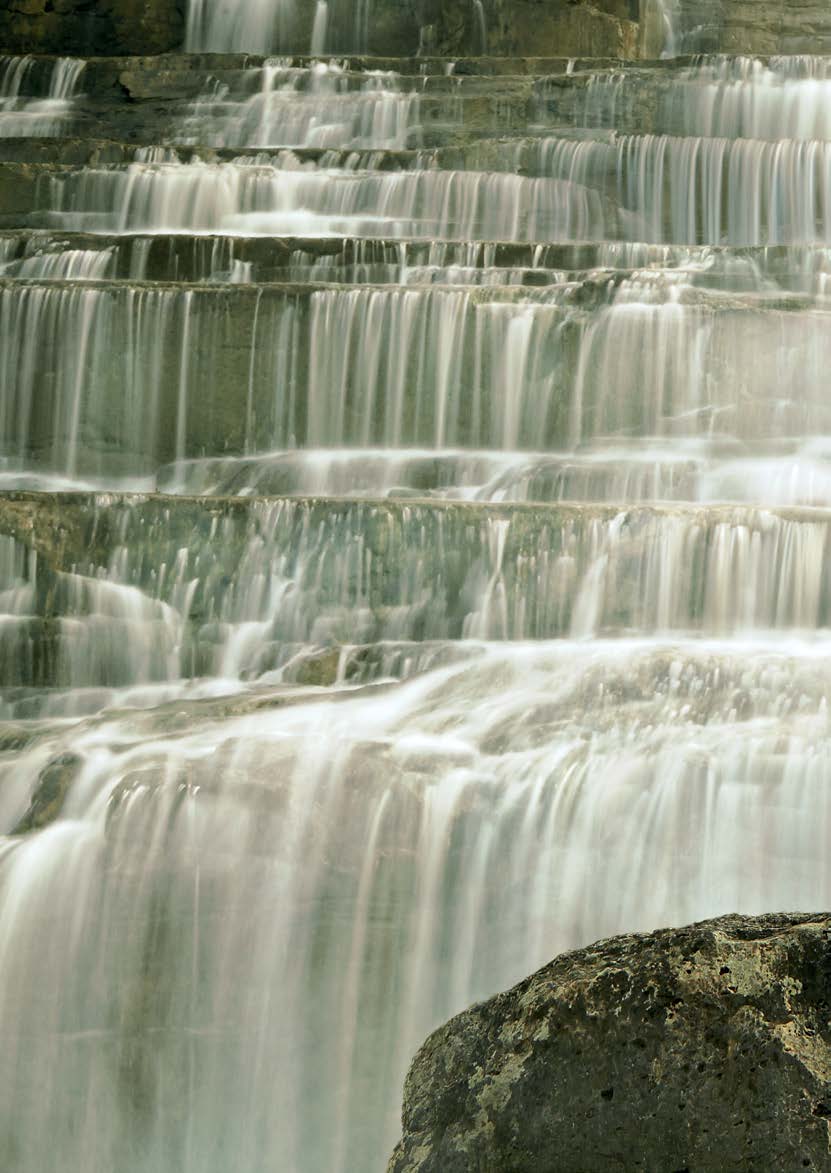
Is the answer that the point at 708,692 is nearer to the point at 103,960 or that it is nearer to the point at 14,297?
the point at 103,960

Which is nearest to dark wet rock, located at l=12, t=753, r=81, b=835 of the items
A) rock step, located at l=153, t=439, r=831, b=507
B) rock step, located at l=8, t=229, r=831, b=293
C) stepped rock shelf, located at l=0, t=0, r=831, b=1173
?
stepped rock shelf, located at l=0, t=0, r=831, b=1173

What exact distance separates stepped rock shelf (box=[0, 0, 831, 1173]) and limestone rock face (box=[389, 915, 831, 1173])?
0.27ft

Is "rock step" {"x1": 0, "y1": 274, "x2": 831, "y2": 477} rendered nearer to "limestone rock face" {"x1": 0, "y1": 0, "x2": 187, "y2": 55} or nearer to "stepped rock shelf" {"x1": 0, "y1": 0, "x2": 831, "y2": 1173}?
"stepped rock shelf" {"x1": 0, "y1": 0, "x2": 831, "y2": 1173}

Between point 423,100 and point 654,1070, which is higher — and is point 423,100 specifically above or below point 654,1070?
above

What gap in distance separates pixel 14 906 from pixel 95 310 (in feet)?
16.3

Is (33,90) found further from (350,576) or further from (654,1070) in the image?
(654,1070)

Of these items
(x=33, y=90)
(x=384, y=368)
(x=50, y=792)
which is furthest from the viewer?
(x=33, y=90)

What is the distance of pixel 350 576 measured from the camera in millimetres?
7211

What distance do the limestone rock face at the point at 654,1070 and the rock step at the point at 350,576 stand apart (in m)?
4.60

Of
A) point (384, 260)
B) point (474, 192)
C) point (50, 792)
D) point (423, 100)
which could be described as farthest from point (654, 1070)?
point (423, 100)

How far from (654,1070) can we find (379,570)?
4981mm

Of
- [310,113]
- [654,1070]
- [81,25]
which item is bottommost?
[654,1070]

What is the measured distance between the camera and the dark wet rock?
5.28 metres

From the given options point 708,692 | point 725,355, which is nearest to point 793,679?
point 708,692
